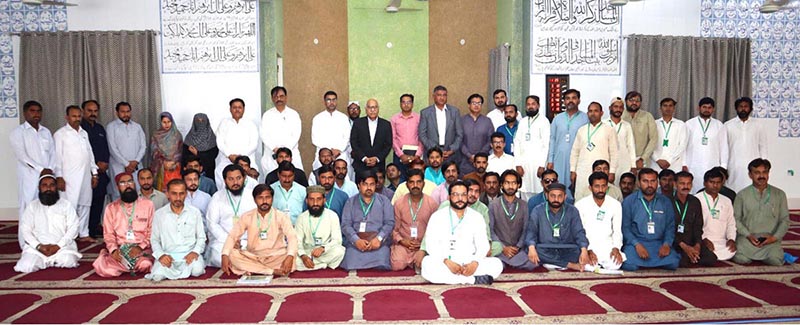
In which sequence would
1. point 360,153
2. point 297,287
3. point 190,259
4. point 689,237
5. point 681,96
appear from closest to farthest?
1. point 297,287
2. point 190,259
3. point 689,237
4. point 360,153
5. point 681,96

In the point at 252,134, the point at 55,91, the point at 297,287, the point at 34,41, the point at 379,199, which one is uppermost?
the point at 34,41

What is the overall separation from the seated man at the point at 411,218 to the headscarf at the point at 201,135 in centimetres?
248

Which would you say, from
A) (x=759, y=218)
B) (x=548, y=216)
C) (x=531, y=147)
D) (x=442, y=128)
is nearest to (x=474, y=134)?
(x=442, y=128)

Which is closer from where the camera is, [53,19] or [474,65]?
[53,19]

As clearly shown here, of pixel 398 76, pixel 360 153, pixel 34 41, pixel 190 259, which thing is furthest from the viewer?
pixel 398 76

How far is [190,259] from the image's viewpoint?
4188 mm

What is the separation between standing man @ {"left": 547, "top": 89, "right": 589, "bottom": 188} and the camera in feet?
18.7

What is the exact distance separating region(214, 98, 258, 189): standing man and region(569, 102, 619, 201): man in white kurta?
3119mm

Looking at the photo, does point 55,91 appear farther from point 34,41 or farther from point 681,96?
point 681,96

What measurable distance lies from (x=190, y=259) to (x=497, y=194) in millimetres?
2322

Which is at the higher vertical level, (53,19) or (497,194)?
(53,19)

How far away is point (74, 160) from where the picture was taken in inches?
223

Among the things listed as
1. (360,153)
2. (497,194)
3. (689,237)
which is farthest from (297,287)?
(689,237)

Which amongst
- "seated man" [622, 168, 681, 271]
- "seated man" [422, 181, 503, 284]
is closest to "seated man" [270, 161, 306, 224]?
"seated man" [422, 181, 503, 284]
